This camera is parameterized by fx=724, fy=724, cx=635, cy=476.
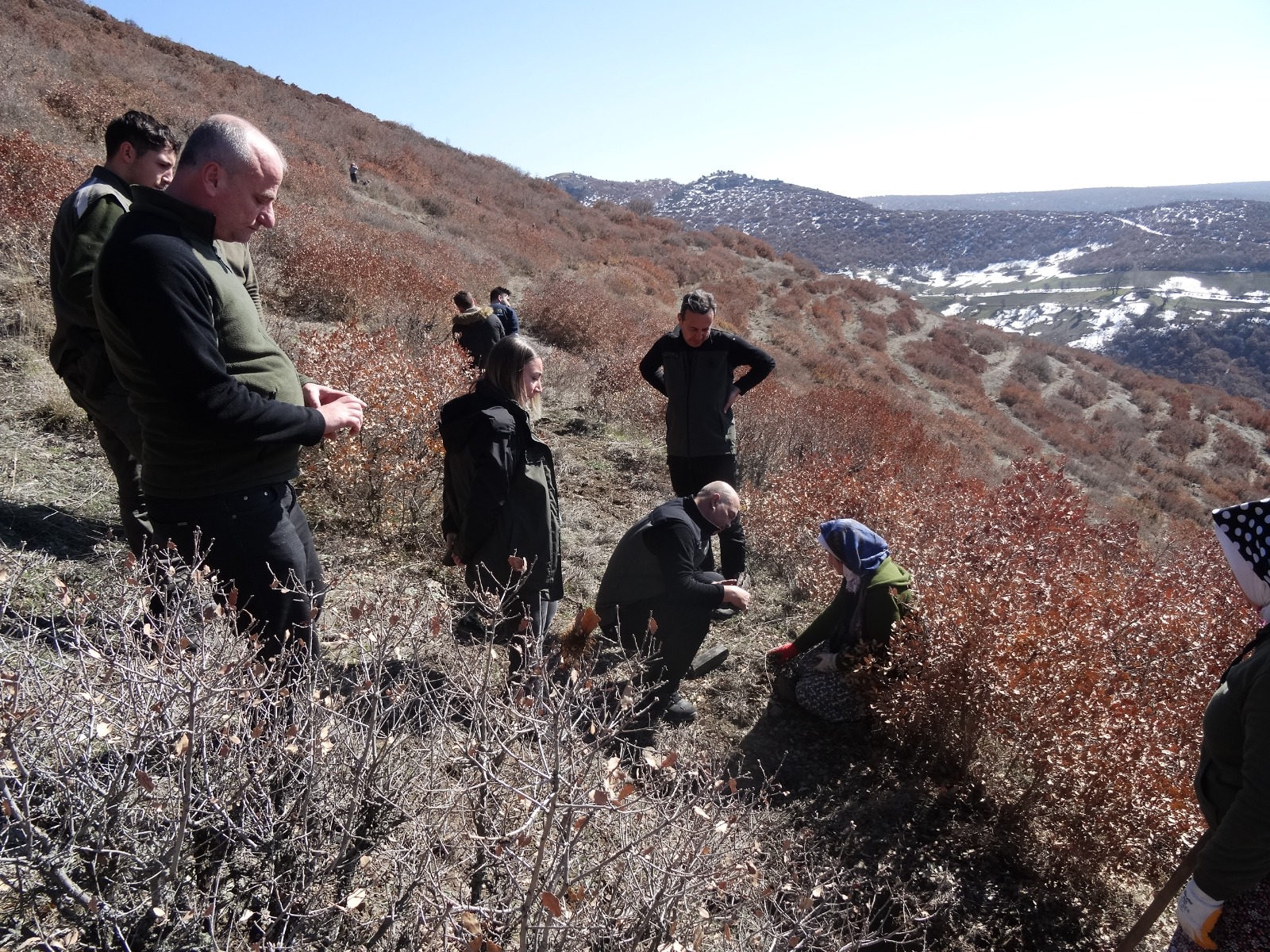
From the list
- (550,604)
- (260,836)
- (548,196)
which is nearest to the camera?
(260,836)

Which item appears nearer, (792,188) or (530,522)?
(530,522)

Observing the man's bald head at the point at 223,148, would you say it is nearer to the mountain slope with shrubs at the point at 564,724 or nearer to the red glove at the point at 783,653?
the mountain slope with shrubs at the point at 564,724

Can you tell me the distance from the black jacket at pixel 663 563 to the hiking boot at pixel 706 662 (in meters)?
0.63

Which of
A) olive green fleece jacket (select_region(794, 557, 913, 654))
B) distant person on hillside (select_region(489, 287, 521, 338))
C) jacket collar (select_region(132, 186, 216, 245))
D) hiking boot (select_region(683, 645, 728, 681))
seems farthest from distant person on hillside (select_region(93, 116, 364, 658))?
distant person on hillside (select_region(489, 287, 521, 338))

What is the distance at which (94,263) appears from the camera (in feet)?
8.11

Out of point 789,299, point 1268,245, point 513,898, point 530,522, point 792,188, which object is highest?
point 792,188

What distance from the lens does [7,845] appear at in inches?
53.7

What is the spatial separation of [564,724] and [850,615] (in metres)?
2.41

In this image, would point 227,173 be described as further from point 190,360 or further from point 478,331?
point 478,331

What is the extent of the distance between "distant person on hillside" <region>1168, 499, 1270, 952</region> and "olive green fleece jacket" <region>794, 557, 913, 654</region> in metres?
1.62

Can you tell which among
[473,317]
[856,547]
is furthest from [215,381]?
[473,317]

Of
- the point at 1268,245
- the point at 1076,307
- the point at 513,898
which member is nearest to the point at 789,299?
the point at 513,898

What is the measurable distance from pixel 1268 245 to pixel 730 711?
79.4 meters

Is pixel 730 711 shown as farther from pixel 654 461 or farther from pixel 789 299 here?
pixel 789 299
